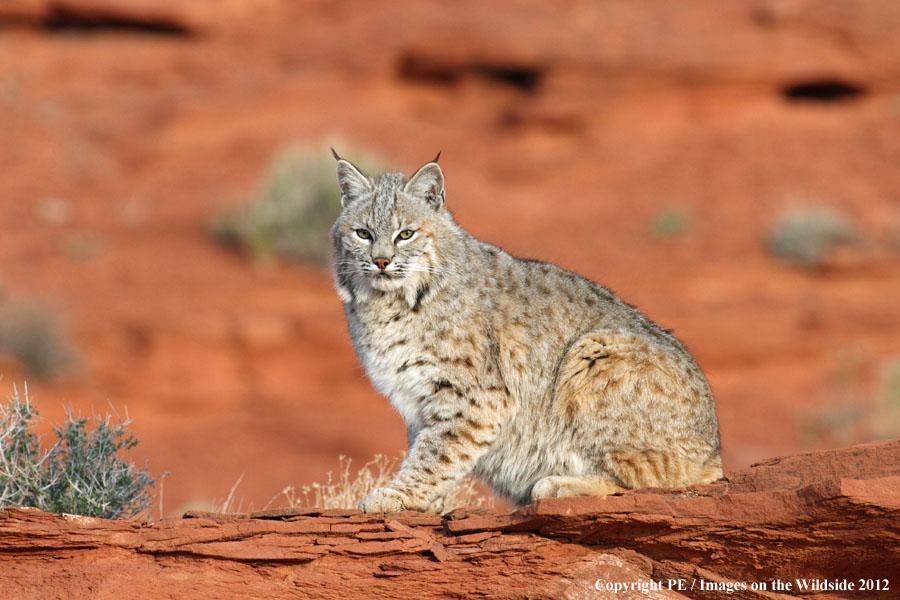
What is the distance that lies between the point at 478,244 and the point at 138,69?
2783cm

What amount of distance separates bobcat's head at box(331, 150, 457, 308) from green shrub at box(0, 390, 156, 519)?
6.35 feet

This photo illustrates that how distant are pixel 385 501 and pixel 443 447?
0.51 metres

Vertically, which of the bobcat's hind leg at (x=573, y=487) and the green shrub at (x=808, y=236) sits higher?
the green shrub at (x=808, y=236)

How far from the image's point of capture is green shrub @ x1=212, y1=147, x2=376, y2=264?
23.7m

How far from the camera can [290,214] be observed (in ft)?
79.0

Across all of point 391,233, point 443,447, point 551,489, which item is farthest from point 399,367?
point 551,489

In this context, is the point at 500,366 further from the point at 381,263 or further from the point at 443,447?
the point at 381,263

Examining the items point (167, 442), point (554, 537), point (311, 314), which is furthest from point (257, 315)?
point (554, 537)

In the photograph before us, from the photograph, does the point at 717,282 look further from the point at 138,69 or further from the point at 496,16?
the point at 138,69

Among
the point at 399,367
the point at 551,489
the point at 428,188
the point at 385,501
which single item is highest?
the point at 428,188

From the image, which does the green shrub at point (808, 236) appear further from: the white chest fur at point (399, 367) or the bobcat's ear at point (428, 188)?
the white chest fur at point (399, 367)

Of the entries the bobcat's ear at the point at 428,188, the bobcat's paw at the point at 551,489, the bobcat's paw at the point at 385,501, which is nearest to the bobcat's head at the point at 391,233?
the bobcat's ear at the point at 428,188

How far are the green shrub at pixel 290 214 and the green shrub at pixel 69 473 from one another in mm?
16255

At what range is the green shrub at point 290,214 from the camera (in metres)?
23.7
